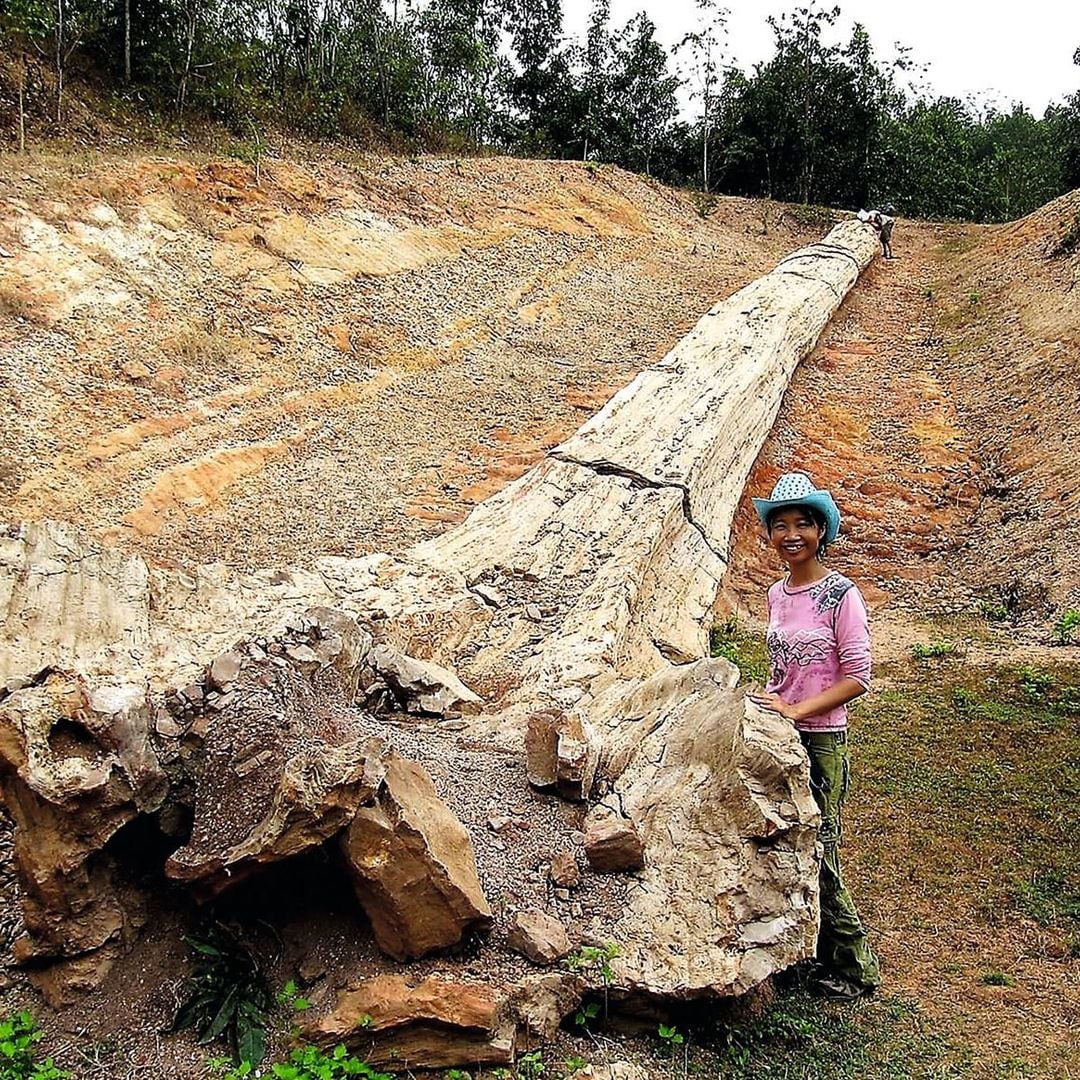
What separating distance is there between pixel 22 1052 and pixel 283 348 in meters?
5.66

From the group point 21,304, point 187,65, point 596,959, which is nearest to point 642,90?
point 187,65

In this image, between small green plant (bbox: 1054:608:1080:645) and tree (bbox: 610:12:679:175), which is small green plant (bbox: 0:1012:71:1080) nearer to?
small green plant (bbox: 1054:608:1080:645)

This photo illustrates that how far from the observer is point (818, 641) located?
2410 mm

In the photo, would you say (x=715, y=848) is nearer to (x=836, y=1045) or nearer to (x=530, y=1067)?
(x=836, y=1045)

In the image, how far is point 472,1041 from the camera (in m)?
1.83

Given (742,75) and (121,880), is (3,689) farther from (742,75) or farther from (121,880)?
(742,75)

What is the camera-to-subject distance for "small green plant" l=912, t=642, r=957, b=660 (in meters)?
4.58

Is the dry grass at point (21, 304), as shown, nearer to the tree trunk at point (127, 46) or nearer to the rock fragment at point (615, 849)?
the tree trunk at point (127, 46)

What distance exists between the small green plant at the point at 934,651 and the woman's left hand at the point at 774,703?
240 centimetres

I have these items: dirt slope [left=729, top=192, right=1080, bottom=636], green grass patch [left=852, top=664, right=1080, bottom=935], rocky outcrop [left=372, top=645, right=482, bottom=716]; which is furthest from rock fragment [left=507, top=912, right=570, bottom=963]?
dirt slope [left=729, top=192, right=1080, bottom=636]

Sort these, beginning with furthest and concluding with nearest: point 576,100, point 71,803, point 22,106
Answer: point 576,100 < point 22,106 < point 71,803

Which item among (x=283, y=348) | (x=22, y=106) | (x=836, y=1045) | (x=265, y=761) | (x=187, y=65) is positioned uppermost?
(x=187, y=65)

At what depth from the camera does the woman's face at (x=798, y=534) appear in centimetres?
242

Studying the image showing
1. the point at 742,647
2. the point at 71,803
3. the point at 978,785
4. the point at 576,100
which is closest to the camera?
the point at 71,803
